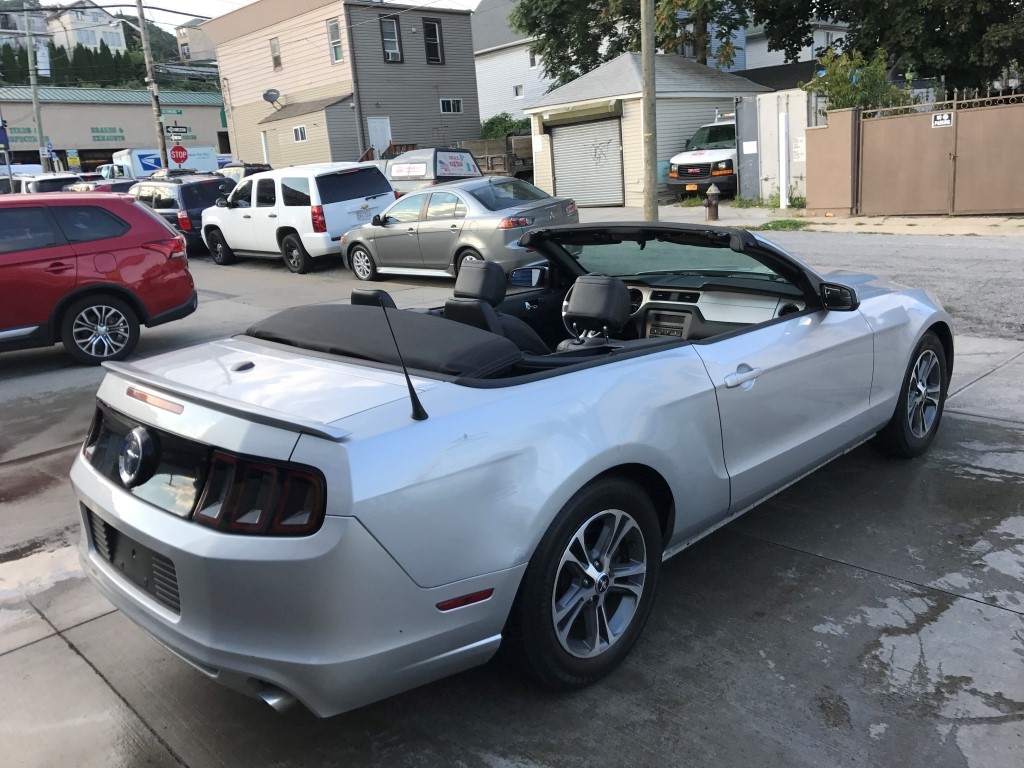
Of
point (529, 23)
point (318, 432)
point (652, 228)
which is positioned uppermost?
point (529, 23)

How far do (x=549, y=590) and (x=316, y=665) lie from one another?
0.78 m

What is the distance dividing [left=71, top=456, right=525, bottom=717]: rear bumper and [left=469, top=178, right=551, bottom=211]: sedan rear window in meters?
10.0

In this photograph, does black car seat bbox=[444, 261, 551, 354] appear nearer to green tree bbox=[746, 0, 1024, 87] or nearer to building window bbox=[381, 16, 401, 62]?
green tree bbox=[746, 0, 1024, 87]

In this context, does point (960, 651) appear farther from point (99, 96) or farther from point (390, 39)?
point (99, 96)

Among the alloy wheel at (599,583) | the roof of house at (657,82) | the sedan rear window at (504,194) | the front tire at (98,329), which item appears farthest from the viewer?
the roof of house at (657,82)

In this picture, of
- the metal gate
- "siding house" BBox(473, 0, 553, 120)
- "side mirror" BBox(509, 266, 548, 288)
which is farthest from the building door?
"side mirror" BBox(509, 266, 548, 288)

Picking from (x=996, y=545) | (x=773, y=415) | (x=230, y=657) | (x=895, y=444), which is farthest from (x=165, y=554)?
(x=895, y=444)

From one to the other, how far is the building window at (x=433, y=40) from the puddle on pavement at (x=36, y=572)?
33793 millimetres

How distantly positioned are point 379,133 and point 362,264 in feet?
71.7

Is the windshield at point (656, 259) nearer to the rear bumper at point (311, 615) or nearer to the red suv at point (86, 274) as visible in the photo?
the rear bumper at point (311, 615)

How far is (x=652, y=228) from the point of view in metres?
3.94

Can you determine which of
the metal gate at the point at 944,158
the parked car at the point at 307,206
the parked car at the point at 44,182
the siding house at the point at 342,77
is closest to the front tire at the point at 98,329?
the parked car at the point at 307,206

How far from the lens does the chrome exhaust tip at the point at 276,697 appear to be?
7.84 feet

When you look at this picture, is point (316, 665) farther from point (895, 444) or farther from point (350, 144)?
point (350, 144)
